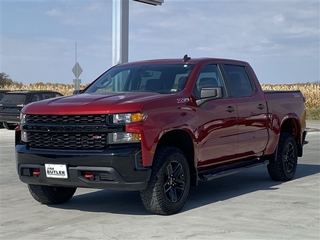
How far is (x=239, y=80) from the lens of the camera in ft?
30.2

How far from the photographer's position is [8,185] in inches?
387

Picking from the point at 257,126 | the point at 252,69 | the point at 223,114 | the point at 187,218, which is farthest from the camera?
the point at 252,69

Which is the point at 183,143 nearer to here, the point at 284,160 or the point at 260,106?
the point at 260,106

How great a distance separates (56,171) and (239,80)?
11.4 ft

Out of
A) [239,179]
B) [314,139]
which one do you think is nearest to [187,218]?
[239,179]

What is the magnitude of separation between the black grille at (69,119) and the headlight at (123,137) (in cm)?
19

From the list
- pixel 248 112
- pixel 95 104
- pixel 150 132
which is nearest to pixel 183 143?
pixel 150 132

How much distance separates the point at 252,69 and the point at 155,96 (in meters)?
2.97

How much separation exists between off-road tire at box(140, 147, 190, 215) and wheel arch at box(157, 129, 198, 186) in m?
0.24

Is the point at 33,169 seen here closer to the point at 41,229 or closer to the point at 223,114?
the point at 41,229

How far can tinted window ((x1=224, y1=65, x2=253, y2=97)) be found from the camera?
8.96 m

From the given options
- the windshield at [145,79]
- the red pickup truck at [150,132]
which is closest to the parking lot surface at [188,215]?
the red pickup truck at [150,132]

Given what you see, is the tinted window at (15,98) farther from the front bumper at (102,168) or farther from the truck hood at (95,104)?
the front bumper at (102,168)

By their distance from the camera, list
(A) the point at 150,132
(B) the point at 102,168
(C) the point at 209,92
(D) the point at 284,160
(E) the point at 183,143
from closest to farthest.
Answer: (B) the point at 102,168 → (A) the point at 150,132 → (E) the point at 183,143 → (C) the point at 209,92 → (D) the point at 284,160
